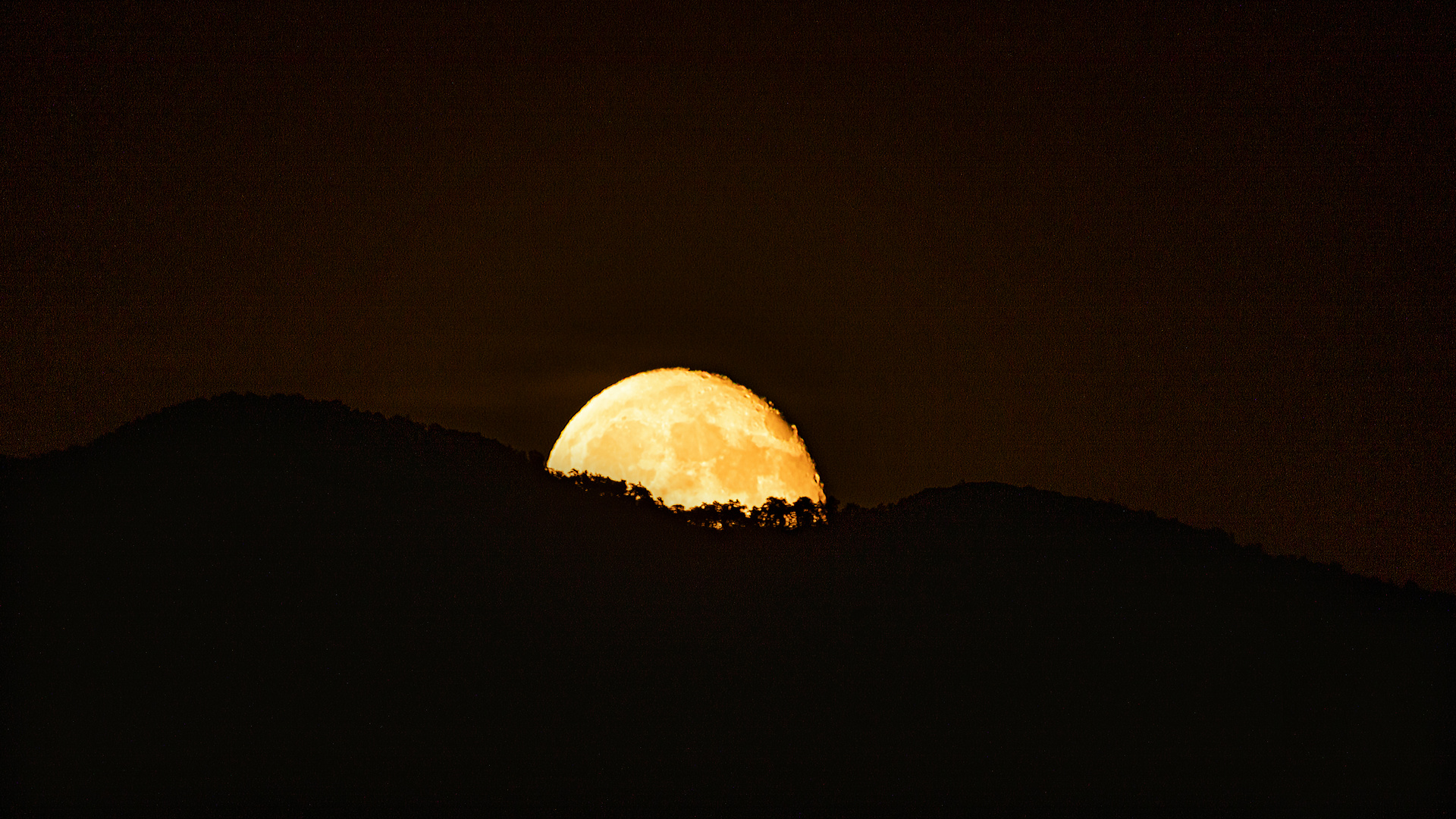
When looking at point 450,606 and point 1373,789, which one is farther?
point 450,606

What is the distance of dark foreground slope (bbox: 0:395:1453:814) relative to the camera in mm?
10500

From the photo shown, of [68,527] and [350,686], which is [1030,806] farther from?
[68,527]

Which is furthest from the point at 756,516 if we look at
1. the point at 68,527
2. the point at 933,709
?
the point at 68,527

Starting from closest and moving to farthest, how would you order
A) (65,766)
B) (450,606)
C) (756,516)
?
1. (65,766)
2. (450,606)
3. (756,516)

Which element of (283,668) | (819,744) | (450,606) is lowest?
(819,744)

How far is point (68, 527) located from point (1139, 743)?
17958mm

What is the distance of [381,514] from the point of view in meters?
15.9

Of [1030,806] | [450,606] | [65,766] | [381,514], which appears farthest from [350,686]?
[1030,806]

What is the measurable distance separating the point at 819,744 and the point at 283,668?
7.50 metres

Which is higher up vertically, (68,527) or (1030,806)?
(68,527)

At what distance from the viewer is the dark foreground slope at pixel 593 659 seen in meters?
10.5

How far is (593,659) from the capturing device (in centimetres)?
1269

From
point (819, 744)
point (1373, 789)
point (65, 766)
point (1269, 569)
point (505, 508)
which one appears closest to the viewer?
point (65, 766)

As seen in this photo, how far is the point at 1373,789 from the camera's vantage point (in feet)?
40.1
